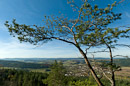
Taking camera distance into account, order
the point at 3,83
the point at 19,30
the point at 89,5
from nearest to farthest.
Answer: the point at 89,5, the point at 19,30, the point at 3,83

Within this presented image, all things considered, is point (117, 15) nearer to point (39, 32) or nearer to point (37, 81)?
point (39, 32)

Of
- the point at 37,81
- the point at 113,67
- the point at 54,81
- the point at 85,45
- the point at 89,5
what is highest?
the point at 89,5

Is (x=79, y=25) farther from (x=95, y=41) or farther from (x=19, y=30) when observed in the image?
(x=19, y=30)

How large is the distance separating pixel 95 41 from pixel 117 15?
1614 mm

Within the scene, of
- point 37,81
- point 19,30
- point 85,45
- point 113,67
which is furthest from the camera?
point 37,81

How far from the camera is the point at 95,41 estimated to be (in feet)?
14.5

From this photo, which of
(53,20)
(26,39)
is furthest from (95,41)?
(26,39)

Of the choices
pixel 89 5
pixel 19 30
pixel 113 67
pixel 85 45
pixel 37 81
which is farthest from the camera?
pixel 37 81

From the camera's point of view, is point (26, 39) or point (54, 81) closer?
point (26, 39)

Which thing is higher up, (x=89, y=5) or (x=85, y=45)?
(x=89, y=5)

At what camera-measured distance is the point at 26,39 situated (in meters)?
5.34

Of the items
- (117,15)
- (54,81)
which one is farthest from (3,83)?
(117,15)

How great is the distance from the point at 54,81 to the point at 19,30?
21.6 m

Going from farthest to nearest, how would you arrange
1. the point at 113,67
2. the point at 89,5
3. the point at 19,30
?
the point at 19,30
the point at 89,5
the point at 113,67
